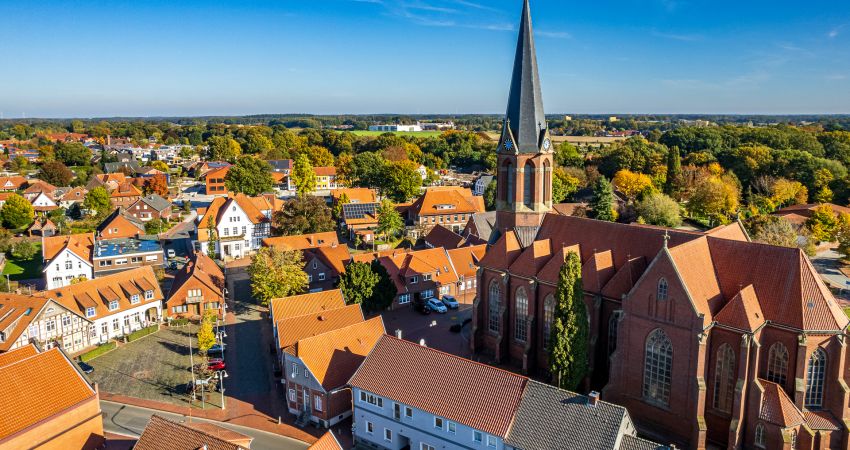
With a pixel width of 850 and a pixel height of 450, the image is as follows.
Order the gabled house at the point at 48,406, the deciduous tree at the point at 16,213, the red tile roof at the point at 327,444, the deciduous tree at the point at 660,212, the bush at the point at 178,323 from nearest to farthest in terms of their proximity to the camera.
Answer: the red tile roof at the point at 327,444 → the gabled house at the point at 48,406 → the bush at the point at 178,323 → the deciduous tree at the point at 660,212 → the deciduous tree at the point at 16,213

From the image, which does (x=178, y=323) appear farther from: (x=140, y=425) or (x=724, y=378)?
(x=724, y=378)

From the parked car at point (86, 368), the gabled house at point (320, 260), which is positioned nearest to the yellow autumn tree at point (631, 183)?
the gabled house at point (320, 260)

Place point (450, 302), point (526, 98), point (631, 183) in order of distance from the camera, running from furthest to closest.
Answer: point (631, 183) → point (450, 302) → point (526, 98)

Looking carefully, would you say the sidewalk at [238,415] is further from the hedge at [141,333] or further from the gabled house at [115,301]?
the gabled house at [115,301]

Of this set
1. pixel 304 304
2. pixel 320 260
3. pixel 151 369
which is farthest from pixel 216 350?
pixel 320 260

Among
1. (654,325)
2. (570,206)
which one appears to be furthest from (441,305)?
(570,206)

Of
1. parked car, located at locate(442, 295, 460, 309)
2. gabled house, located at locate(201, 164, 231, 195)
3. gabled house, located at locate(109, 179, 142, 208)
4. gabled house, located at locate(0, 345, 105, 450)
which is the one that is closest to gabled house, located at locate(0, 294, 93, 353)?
gabled house, located at locate(0, 345, 105, 450)
